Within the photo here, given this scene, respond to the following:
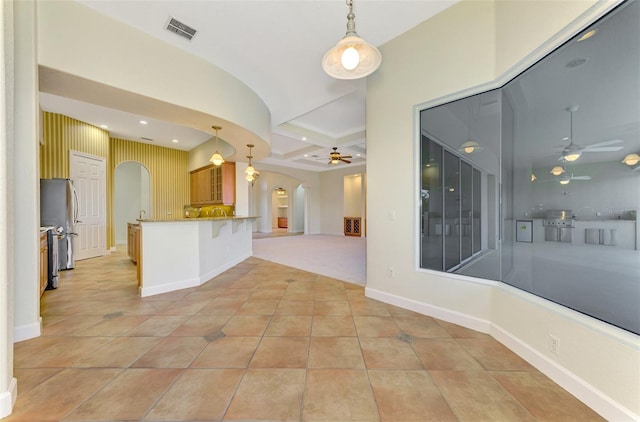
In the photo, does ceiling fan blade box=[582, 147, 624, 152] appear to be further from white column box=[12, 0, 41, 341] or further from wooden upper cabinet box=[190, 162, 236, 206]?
wooden upper cabinet box=[190, 162, 236, 206]

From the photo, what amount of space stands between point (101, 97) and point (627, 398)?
17.2ft

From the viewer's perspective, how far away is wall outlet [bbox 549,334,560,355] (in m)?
1.67

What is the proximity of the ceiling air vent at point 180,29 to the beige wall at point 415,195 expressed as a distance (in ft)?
7.41

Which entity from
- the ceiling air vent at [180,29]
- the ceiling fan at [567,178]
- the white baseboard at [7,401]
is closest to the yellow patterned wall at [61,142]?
the ceiling air vent at [180,29]

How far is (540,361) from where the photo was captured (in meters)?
1.75

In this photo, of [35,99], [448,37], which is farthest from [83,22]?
[448,37]

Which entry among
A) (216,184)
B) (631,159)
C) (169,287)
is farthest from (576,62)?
(216,184)

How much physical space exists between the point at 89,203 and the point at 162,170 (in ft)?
6.85

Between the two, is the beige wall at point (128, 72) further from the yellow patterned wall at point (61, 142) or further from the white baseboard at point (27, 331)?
the yellow patterned wall at point (61, 142)

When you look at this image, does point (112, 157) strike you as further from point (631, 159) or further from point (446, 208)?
point (631, 159)

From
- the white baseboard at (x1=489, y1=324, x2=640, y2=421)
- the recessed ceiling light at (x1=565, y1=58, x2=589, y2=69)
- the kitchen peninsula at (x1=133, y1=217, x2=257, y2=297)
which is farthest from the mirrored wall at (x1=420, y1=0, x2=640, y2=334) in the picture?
the kitchen peninsula at (x1=133, y1=217, x2=257, y2=297)

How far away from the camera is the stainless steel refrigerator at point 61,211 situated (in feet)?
14.3

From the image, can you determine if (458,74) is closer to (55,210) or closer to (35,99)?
(35,99)

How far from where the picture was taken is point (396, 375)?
1.69 metres
